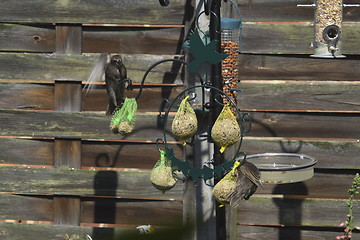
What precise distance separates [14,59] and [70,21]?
43 centimetres

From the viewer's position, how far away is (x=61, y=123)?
3557 mm

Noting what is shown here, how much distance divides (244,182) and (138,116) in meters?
1.19

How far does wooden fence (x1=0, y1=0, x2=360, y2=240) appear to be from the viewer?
3305 millimetres

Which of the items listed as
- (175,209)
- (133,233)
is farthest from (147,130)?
(133,233)

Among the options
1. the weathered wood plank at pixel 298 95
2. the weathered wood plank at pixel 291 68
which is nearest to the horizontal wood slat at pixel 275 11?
the weathered wood plank at pixel 291 68

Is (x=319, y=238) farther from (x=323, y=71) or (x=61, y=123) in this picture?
(x=61, y=123)

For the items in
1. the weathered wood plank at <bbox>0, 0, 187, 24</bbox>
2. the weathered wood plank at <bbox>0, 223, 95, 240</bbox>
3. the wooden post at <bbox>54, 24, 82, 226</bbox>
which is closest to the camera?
the weathered wood plank at <bbox>0, 0, 187, 24</bbox>

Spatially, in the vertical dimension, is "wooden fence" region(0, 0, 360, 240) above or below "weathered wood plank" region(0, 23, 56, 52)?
below

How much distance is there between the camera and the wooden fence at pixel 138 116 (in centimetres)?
330

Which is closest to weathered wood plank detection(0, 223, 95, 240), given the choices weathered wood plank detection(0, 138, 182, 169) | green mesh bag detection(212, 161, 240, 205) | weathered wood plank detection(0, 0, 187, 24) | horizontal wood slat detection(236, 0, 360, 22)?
weathered wood plank detection(0, 138, 182, 169)

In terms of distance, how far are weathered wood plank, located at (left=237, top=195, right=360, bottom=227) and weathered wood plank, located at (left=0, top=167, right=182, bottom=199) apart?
19.3 inches

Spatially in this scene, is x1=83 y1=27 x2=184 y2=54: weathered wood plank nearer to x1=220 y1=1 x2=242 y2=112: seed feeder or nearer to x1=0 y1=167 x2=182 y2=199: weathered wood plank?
x1=220 y1=1 x2=242 y2=112: seed feeder

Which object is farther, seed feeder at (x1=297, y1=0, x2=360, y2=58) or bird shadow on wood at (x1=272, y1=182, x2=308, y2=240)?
bird shadow on wood at (x1=272, y1=182, x2=308, y2=240)

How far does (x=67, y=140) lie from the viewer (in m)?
3.58
